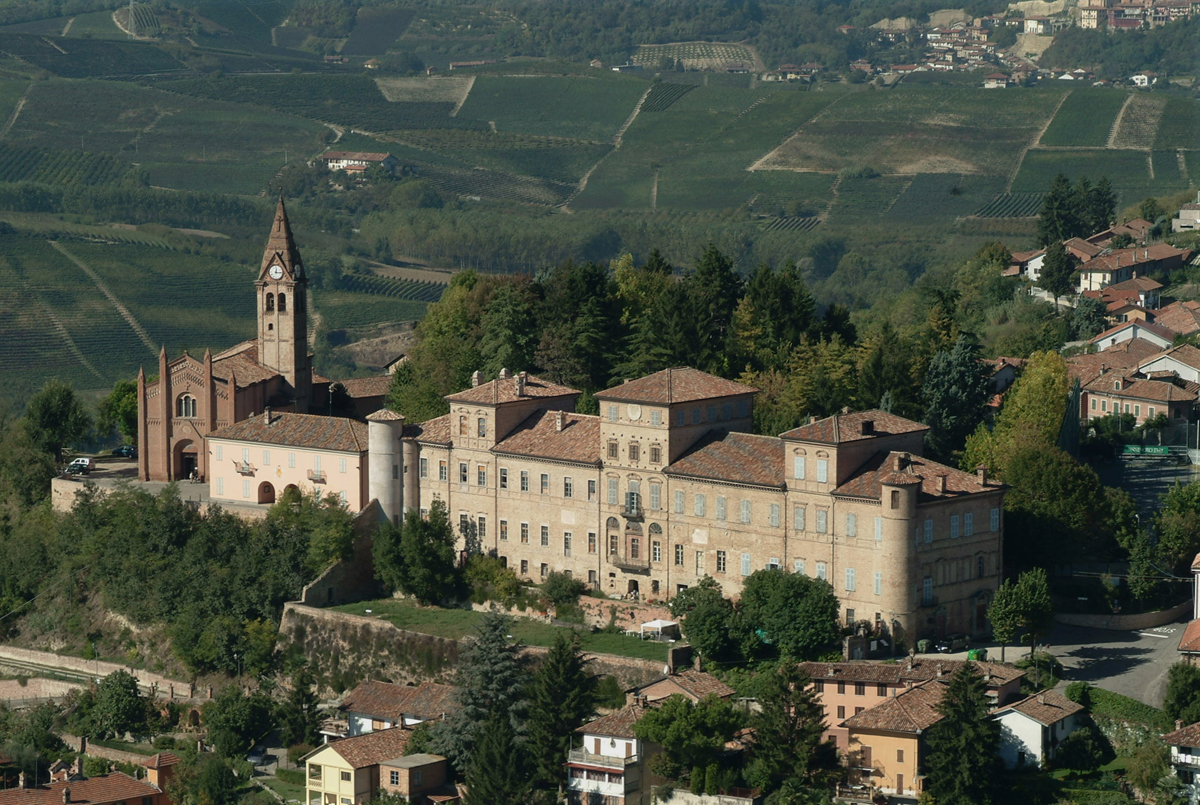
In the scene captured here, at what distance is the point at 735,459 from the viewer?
62969mm

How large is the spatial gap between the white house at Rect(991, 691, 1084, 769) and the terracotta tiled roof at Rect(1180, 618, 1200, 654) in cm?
438

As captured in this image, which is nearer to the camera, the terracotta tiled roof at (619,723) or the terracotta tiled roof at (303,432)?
the terracotta tiled roof at (619,723)

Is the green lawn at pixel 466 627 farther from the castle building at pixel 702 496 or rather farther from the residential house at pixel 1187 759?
the residential house at pixel 1187 759

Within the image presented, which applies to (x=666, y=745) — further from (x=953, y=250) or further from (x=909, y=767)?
(x=953, y=250)

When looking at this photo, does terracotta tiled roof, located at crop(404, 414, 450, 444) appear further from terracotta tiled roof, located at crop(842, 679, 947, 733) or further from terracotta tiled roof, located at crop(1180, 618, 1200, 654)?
terracotta tiled roof, located at crop(1180, 618, 1200, 654)

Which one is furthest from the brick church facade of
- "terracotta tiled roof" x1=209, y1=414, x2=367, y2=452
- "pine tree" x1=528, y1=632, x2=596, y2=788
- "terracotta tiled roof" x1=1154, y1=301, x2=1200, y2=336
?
"terracotta tiled roof" x1=1154, y1=301, x2=1200, y2=336

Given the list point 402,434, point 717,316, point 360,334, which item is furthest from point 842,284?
point 402,434

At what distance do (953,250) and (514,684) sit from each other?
11360 cm

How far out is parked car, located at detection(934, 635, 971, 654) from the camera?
2334 inches

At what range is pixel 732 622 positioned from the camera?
59406mm

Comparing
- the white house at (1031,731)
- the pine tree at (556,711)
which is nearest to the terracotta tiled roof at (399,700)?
the pine tree at (556,711)

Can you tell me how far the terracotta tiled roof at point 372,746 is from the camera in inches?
2304

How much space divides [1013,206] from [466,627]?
120 metres

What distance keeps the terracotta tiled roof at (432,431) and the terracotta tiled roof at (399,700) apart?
8976 millimetres
